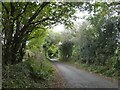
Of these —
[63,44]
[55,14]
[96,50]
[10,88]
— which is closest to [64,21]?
[55,14]

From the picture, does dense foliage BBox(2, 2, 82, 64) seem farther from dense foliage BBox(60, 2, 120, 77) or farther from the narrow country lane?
dense foliage BBox(60, 2, 120, 77)

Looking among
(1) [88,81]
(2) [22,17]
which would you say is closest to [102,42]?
(1) [88,81]

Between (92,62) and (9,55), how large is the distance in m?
15.4

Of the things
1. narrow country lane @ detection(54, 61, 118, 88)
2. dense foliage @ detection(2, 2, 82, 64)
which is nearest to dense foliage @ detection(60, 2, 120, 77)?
narrow country lane @ detection(54, 61, 118, 88)

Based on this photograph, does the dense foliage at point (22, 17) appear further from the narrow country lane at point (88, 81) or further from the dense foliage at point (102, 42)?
the dense foliage at point (102, 42)

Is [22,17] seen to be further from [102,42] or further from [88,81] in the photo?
[102,42]

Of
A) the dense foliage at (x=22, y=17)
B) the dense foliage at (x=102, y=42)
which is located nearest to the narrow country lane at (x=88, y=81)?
the dense foliage at (x=102, y=42)

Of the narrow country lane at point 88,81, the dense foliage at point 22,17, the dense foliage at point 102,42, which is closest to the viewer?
the dense foliage at point 22,17

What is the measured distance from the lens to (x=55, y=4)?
1279 cm

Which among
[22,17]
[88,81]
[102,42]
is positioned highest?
[22,17]

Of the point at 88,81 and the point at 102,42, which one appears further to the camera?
the point at 102,42

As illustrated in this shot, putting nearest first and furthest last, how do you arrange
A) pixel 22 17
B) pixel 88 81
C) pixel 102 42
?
pixel 22 17
pixel 88 81
pixel 102 42

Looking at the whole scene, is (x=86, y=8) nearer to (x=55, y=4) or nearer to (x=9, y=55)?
(x=55, y=4)

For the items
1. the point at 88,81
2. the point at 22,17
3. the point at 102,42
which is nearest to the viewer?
the point at 22,17
